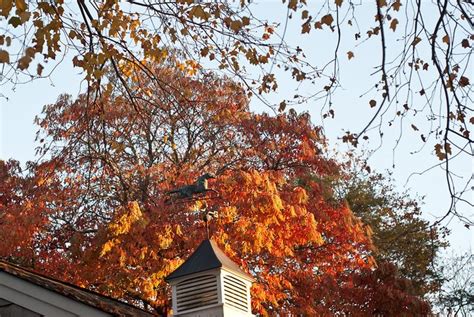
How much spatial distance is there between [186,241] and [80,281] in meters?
2.78

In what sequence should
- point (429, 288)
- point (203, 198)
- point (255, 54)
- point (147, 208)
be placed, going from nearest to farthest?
1. point (255, 54)
2. point (203, 198)
3. point (147, 208)
4. point (429, 288)

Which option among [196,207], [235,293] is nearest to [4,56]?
[235,293]

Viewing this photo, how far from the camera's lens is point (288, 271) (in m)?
20.1

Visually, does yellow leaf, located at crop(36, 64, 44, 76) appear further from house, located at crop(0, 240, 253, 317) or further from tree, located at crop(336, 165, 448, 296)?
tree, located at crop(336, 165, 448, 296)

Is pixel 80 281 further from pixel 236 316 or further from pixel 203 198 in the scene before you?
pixel 236 316

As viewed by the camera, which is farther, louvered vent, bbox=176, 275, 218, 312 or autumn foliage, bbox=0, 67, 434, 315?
autumn foliage, bbox=0, 67, 434, 315

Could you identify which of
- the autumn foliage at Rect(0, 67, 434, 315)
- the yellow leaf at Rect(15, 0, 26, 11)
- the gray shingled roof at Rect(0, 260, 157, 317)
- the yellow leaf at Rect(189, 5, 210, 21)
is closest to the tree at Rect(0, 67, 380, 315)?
the autumn foliage at Rect(0, 67, 434, 315)

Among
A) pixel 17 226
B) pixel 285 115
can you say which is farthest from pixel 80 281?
pixel 285 115

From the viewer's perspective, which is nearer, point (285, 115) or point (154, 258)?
point (154, 258)

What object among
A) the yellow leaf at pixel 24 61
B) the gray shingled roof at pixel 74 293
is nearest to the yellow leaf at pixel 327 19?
the yellow leaf at pixel 24 61

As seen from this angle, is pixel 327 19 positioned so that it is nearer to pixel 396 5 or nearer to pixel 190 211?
pixel 396 5

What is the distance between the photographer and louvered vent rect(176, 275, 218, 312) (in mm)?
11250

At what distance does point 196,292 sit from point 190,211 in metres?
7.99

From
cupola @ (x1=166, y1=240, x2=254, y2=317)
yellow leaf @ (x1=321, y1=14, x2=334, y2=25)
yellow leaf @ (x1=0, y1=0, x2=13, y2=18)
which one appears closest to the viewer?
yellow leaf @ (x1=0, y1=0, x2=13, y2=18)
